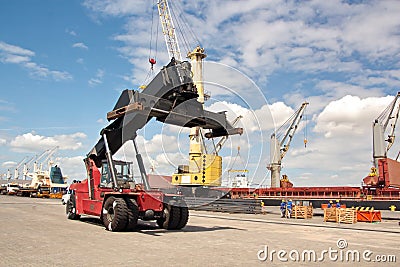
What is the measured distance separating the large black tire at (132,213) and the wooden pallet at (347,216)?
1581cm

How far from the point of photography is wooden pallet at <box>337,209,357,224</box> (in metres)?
25.0

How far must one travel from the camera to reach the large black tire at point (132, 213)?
15.4 metres

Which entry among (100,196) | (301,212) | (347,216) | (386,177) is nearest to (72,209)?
(100,196)

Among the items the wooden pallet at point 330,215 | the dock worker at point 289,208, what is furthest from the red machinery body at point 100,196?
the dock worker at point 289,208

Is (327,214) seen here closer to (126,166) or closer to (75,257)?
(126,166)

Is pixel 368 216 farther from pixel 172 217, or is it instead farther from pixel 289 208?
pixel 172 217

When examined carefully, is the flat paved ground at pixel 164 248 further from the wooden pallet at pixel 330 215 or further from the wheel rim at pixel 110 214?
the wooden pallet at pixel 330 215

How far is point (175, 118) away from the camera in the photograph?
50.5 ft

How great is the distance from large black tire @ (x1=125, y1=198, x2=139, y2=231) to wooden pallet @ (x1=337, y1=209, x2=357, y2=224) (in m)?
15.8

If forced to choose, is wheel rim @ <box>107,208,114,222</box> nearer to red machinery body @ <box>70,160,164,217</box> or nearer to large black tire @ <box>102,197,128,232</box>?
large black tire @ <box>102,197,128,232</box>

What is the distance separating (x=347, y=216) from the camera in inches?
992

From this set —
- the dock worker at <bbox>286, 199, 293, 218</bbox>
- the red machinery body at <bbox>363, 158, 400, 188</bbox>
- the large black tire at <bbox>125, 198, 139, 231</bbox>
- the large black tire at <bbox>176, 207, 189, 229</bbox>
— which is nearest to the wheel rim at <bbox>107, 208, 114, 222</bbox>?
the large black tire at <bbox>125, 198, 139, 231</bbox>

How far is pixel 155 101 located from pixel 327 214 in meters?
17.2

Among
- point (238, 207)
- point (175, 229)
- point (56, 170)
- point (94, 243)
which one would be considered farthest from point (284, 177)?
point (56, 170)
